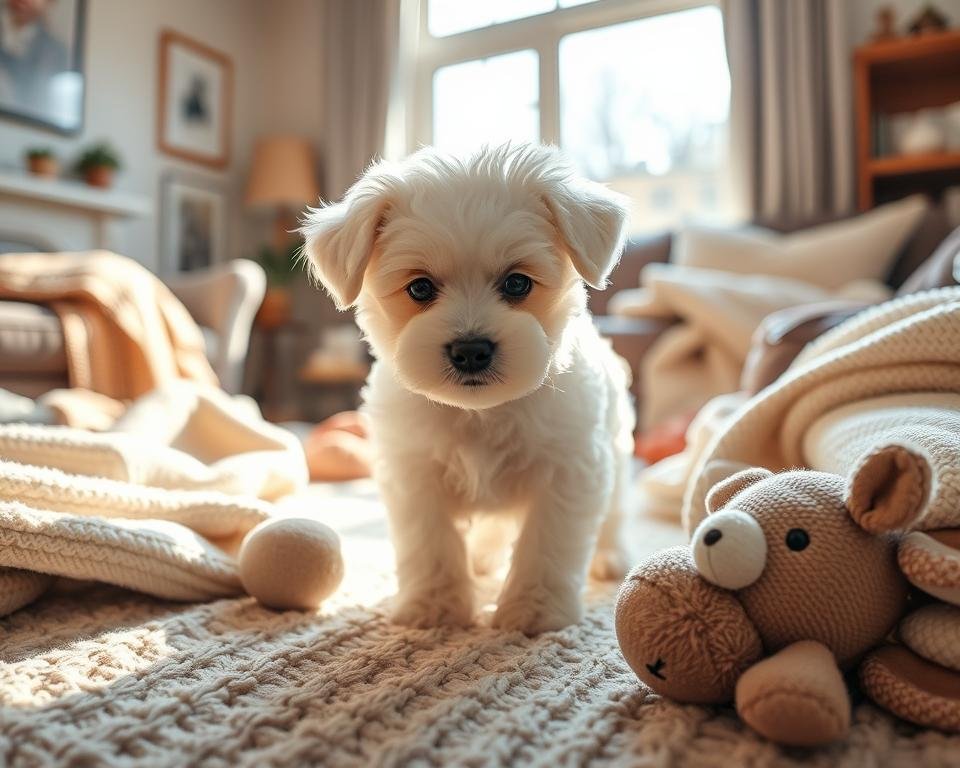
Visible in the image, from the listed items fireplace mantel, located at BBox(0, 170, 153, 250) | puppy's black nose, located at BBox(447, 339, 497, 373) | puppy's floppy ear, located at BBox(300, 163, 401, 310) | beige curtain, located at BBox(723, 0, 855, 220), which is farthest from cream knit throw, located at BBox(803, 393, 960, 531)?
fireplace mantel, located at BBox(0, 170, 153, 250)

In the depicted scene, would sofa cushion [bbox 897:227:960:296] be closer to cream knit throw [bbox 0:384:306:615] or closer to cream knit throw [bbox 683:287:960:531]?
cream knit throw [bbox 683:287:960:531]

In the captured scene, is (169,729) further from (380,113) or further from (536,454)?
(380,113)

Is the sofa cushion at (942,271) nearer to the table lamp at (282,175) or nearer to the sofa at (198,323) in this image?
the sofa at (198,323)

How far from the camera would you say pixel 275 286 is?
5520 millimetres

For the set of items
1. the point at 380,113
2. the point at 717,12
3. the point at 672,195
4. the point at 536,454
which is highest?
the point at 717,12

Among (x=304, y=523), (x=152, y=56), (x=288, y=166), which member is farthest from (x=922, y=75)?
(x=152, y=56)

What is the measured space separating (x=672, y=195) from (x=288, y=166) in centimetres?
267

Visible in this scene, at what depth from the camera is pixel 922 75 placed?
13.6 ft

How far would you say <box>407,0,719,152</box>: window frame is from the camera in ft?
16.6

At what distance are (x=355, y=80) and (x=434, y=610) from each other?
5.22 metres

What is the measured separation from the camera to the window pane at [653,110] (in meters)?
4.89

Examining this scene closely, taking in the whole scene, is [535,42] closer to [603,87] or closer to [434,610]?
[603,87]

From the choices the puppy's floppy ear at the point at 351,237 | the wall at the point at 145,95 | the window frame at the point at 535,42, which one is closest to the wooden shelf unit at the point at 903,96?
the window frame at the point at 535,42

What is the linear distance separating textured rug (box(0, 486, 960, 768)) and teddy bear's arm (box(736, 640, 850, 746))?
2 centimetres
